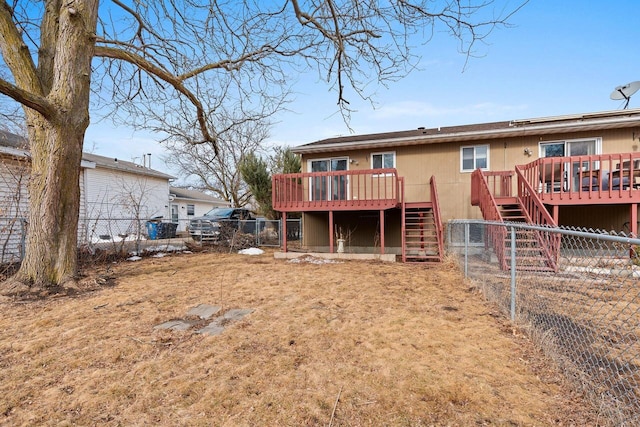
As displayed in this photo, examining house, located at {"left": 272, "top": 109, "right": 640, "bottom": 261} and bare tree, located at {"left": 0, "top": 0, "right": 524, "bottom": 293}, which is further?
house, located at {"left": 272, "top": 109, "right": 640, "bottom": 261}

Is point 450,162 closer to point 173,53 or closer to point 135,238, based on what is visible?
point 173,53

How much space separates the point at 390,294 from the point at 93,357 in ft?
13.1

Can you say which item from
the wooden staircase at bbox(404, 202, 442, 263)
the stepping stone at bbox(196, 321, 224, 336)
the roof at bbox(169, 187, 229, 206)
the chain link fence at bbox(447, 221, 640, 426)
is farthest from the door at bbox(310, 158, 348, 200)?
the roof at bbox(169, 187, 229, 206)

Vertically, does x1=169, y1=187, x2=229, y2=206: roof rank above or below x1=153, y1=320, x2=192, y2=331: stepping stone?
above

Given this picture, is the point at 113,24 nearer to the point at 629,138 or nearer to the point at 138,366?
the point at 138,366

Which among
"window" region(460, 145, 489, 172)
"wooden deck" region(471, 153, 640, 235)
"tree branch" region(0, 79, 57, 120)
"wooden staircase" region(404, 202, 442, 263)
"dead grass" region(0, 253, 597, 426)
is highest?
"window" region(460, 145, 489, 172)

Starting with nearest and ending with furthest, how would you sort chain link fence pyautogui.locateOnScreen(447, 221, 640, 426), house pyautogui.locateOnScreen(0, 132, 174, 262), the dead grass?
the dead grass < chain link fence pyautogui.locateOnScreen(447, 221, 640, 426) < house pyautogui.locateOnScreen(0, 132, 174, 262)

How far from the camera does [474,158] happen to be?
10.5 meters

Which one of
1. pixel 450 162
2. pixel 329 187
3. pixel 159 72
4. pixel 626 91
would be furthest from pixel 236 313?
pixel 626 91

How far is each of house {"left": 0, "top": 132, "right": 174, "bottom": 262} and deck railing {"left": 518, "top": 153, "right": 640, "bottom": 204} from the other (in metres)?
11.5

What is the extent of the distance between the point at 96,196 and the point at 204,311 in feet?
47.0

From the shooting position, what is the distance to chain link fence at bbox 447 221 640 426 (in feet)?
7.59

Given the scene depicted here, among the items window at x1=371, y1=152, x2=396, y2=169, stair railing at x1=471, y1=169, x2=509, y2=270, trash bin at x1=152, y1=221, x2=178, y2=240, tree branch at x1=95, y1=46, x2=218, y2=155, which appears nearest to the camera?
stair railing at x1=471, y1=169, x2=509, y2=270

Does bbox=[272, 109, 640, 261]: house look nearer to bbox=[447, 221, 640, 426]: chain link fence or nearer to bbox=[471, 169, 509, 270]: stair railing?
bbox=[471, 169, 509, 270]: stair railing
